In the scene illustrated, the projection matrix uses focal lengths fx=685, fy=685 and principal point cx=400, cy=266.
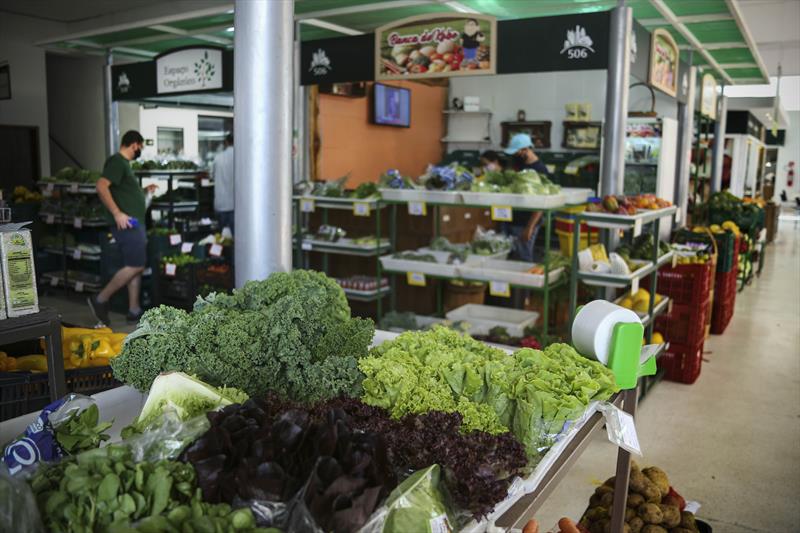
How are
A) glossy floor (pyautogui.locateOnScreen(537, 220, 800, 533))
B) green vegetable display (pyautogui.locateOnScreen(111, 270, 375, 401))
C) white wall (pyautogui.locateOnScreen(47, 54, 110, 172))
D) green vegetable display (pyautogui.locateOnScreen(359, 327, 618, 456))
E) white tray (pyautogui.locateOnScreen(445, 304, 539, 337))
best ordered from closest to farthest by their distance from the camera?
green vegetable display (pyautogui.locateOnScreen(359, 327, 618, 456)), green vegetable display (pyautogui.locateOnScreen(111, 270, 375, 401)), glossy floor (pyautogui.locateOnScreen(537, 220, 800, 533)), white tray (pyautogui.locateOnScreen(445, 304, 539, 337)), white wall (pyautogui.locateOnScreen(47, 54, 110, 172))

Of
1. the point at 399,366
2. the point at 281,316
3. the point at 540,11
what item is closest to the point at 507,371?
the point at 399,366

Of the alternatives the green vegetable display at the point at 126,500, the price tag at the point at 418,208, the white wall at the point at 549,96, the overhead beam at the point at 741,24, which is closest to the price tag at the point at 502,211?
the price tag at the point at 418,208

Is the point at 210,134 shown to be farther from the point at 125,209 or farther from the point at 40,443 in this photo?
the point at 40,443

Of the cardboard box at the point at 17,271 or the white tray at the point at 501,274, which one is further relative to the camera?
the white tray at the point at 501,274

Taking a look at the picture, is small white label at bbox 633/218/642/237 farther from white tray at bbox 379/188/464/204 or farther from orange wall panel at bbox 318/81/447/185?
orange wall panel at bbox 318/81/447/185

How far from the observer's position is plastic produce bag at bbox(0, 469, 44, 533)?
1.05 m

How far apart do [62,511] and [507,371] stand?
1.17 meters

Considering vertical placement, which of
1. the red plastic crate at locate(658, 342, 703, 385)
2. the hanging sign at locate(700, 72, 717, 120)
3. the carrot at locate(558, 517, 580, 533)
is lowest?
the red plastic crate at locate(658, 342, 703, 385)

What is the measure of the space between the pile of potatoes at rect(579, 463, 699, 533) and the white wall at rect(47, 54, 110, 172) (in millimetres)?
11466

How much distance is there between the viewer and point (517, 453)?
1519mm

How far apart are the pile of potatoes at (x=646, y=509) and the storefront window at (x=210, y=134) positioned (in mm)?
11369

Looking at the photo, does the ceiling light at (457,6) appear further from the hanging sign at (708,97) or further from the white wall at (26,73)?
the white wall at (26,73)

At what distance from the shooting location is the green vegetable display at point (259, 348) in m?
1.88

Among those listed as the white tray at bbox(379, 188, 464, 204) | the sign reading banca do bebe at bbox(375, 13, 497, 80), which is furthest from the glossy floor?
the sign reading banca do bebe at bbox(375, 13, 497, 80)
